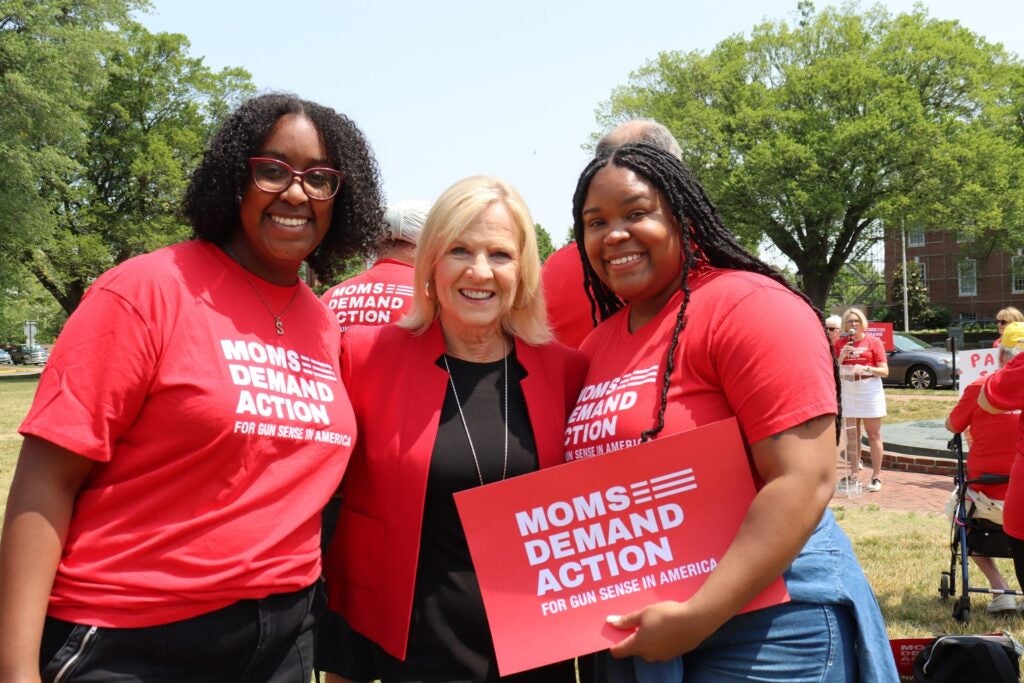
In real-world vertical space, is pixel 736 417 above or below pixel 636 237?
below

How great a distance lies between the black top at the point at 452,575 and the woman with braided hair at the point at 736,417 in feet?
0.80

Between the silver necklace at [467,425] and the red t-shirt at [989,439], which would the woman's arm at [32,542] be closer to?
the silver necklace at [467,425]

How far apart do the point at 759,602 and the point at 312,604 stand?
3.64ft

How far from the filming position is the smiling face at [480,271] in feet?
7.70

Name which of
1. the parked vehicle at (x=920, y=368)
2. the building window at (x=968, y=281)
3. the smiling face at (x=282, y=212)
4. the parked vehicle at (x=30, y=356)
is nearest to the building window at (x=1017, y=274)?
the building window at (x=968, y=281)

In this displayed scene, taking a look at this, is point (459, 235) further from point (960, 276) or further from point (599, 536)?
point (960, 276)

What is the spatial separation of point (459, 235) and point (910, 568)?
5734 mm

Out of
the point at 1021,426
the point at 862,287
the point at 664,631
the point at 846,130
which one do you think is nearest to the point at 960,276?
the point at 862,287

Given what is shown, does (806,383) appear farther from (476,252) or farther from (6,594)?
(6,594)

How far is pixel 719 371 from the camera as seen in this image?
1883 millimetres

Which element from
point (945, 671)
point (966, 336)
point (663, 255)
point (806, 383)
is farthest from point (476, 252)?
point (966, 336)

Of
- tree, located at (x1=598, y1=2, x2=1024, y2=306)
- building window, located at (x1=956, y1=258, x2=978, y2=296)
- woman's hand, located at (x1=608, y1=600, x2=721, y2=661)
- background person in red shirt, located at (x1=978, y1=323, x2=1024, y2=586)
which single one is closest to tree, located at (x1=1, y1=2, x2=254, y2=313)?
tree, located at (x1=598, y1=2, x2=1024, y2=306)

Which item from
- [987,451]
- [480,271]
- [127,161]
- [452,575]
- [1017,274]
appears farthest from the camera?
[1017,274]

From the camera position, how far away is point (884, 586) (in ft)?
20.1
